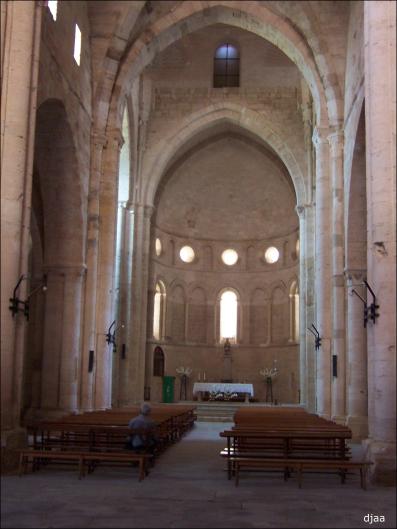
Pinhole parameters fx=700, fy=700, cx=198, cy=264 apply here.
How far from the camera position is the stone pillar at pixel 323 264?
→ 2422cm

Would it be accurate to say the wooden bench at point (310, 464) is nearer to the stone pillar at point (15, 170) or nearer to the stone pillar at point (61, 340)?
the stone pillar at point (15, 170)

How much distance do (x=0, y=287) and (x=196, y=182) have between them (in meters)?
31.4

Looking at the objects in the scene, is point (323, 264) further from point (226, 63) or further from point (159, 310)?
point (159, 310)

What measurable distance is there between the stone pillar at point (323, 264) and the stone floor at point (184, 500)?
10.4 m

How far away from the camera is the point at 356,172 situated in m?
22.2

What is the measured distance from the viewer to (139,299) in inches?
1464

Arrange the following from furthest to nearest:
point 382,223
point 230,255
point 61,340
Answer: point 230,255 < point 61,340 < point 382,223

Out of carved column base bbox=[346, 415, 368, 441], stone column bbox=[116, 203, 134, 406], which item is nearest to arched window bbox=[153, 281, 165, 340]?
stone column bbox=[116, 203, 134, 406]

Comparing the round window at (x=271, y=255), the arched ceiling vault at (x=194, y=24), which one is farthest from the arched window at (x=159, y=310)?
the arched ceiling vault at (x=194, y=24)

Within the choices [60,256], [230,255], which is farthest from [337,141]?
[230,255]

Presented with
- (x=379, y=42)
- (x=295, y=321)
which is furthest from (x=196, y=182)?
→ (x=379, y=42)

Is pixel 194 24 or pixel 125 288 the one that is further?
pixel 125 288

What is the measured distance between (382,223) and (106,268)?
13.8 meters

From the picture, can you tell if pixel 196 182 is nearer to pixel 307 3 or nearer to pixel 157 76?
pixel 157 76
